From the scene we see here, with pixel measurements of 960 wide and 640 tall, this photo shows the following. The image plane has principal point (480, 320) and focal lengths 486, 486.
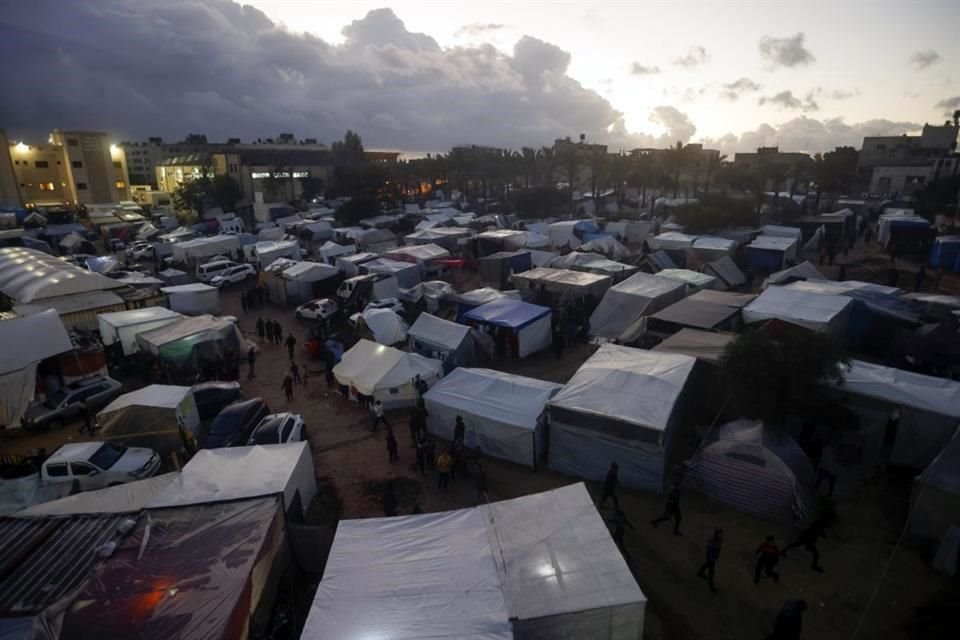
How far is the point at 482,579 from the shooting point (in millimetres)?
6305

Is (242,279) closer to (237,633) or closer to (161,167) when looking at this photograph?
(237,633)

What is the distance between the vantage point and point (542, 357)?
17.7 meters

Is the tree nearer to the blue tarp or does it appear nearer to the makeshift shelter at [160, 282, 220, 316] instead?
the blue tarp

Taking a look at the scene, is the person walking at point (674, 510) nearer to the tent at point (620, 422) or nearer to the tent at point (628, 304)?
the tent at point (620, 422)

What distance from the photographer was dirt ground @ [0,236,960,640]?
→ 23.5 feet

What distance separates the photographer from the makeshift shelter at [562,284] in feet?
69.3

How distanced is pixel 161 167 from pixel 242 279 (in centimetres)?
6466

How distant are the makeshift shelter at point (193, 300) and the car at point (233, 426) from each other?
1154cm

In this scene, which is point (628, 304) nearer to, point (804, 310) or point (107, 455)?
point (804, 310)

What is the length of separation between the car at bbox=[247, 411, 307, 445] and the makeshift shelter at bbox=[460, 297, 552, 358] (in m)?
7.49

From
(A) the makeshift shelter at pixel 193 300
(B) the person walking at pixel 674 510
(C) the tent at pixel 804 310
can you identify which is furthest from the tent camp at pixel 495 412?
(A) the makeshift shelter at pixel 193 300

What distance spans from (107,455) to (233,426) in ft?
8.53

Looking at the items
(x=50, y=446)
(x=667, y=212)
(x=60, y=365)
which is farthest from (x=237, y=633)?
(x=667, y=212)

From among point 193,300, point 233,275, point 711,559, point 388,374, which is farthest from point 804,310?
point 233,275
